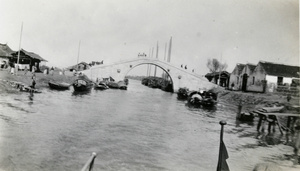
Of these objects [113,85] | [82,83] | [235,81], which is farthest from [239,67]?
[113,85]

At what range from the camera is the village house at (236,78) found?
250cm

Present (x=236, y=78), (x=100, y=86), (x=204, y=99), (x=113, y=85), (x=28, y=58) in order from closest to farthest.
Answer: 1. (x=28, y=58)
2. (x=236, y=78)
3. (x=204, y=99)
4. (x=100, y=86)
5. (x=113, y=85)

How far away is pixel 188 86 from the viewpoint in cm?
420

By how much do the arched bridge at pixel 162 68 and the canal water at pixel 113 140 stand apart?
2.63ft

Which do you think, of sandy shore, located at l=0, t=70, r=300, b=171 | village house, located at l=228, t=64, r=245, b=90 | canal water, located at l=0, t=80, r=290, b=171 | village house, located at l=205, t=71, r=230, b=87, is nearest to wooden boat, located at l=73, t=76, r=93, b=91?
sandy shore, located at l=0, t=70, r=300, b=171

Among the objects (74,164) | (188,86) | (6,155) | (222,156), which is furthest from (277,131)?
(6,155)

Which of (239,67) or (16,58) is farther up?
(239,67)

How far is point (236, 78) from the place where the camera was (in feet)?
9.18

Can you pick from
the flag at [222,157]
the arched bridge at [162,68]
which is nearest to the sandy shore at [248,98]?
the arched bridge at [162,68]

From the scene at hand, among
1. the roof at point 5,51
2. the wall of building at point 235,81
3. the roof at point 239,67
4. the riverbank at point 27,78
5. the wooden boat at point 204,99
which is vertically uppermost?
the roof at point 239,67

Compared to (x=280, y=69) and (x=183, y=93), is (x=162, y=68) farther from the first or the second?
(x=280, y=69)

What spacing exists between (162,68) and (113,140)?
2080 mm

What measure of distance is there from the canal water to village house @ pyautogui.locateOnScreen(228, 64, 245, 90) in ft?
1.28

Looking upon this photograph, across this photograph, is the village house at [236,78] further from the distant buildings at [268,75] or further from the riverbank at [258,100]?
the riverbank at [258,100]
